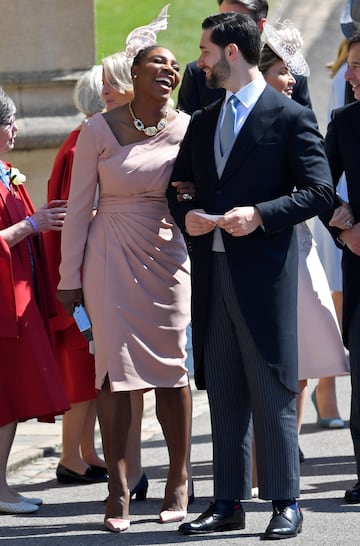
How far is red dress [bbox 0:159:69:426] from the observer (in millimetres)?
6590

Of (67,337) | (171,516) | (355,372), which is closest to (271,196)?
(355,372)

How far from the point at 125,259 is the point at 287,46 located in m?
1.47

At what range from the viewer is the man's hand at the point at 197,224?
18.8 feet

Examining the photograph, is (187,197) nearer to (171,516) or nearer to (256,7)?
(171,516)

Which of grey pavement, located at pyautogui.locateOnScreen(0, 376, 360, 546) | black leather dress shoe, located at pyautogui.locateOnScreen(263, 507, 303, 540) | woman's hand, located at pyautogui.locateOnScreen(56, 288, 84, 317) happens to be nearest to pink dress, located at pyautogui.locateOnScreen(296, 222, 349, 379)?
grey pavement, located at pyautogui.locateOnScreen(0, 376, 360, 546)

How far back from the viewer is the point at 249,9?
7387 mm

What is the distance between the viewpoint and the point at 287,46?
6.89 m

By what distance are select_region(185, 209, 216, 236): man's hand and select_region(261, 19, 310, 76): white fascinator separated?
138 centimetres

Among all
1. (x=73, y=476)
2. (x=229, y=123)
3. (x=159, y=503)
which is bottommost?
(x=73, y=476)

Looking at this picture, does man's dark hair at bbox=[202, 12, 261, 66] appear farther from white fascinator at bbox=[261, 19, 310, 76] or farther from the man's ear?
white fascinator at bbox=[261, 19, 310, 76]

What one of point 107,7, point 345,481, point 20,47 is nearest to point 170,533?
point 345,481

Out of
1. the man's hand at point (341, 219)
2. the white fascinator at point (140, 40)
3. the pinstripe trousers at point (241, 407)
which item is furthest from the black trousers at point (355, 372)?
the white fascinator at point (140, 40)

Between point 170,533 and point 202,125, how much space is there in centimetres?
171

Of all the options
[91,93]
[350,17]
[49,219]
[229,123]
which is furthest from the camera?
[350,17]
